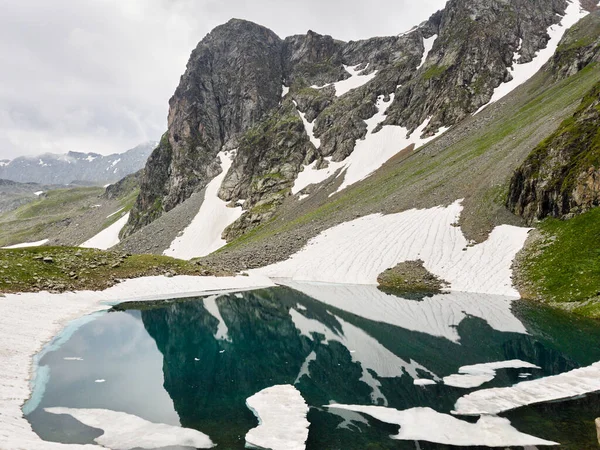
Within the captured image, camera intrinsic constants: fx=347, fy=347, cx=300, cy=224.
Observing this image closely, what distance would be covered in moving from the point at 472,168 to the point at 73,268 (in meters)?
65.9

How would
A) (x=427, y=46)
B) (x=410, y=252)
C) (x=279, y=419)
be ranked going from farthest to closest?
(x=427, y=46)
(x=410, y=252)
(x=279, y=419)

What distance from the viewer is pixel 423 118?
118m

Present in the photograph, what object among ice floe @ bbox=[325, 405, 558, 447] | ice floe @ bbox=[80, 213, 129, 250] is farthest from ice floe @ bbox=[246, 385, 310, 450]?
ice floe @ bbox=[80, 213, 129, 250]

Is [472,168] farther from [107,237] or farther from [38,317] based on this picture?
[107,237]

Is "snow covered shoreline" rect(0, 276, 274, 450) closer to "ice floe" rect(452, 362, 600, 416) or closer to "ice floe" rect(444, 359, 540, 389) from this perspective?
"ice floe" rect(452, 362, 600, 416)

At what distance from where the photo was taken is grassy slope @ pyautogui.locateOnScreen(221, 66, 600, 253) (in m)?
55.7

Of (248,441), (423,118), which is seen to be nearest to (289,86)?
(423,118)

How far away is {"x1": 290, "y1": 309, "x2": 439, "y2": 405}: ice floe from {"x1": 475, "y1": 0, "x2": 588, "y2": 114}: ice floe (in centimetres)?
10283

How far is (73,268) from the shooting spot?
1581 inches

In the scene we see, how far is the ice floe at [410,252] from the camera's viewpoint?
4197 centimetres

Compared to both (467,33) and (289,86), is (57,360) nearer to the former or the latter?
(467,33)

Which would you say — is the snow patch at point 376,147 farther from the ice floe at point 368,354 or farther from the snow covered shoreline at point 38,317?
the ice floe at point 368,354

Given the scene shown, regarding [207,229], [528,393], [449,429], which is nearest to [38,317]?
[449,429]

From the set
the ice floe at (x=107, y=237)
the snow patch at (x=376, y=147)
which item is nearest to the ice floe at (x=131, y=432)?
the snow patch at (x=376, y=147)
